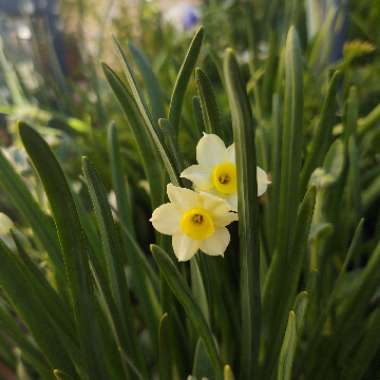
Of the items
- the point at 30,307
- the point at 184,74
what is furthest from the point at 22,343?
the point at 184,74

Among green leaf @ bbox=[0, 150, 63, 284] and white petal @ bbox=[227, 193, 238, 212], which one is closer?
white petal @ bbox=[227, 193, 238, 212]

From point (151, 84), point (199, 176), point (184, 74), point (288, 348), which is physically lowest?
point (288, 348)

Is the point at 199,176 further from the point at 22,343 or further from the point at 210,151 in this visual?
the point at 22,343

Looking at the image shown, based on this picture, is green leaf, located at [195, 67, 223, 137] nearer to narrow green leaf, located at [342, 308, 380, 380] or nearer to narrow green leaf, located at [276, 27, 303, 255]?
narrow green leaf, located at [276, 27, 303, 255]

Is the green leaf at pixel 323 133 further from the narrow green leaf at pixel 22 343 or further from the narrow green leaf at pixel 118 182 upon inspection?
the narrow green leaf at pixel 22 343

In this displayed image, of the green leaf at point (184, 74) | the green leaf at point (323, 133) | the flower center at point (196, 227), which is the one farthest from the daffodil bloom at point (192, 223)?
the green leaf at point (323, 133)

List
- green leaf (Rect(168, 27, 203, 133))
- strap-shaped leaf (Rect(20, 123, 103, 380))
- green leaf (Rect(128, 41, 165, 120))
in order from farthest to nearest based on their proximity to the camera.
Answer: green leaf (Rect(128, 41, 165, 120)) < green leaf (Rect(168, 27, 203, 133)) < strap-shaped leaf (Rect(20, 123, 103, 380))

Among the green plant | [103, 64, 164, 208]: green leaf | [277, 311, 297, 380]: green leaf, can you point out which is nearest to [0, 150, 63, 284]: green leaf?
the green plant
